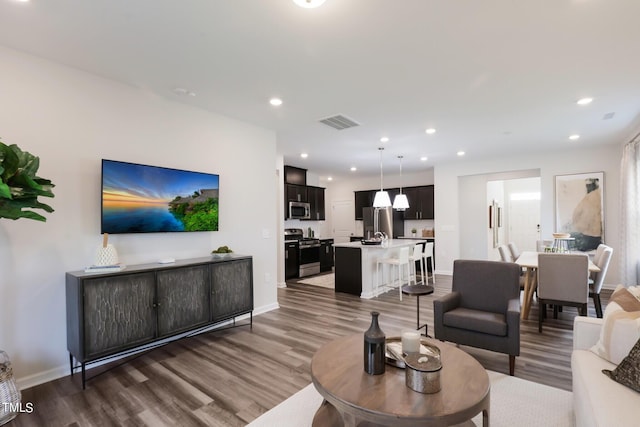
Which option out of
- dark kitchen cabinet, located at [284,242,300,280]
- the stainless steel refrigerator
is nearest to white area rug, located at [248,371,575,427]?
dark kitchen cabinet, located at [284,242,300,280]

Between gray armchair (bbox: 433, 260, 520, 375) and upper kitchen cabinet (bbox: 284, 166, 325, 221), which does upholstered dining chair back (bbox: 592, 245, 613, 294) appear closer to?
gray armchair (bbox: 433, 260, 520, 375)

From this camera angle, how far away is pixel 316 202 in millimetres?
8570

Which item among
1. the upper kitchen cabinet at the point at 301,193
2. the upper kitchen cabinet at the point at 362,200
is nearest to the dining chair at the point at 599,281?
the upper kitchen cabinet at the point at 301,193

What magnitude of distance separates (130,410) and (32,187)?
1.71m

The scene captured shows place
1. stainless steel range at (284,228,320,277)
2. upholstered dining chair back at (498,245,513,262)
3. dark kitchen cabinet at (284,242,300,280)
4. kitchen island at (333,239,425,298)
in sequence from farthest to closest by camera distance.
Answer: stainless steel range at (284,228,320,277) < dark kitchen cabinet at (284,242,300,280) < kitchen island at (333,239,425,298) < upholstered dining chair back at (498,245,513,262)

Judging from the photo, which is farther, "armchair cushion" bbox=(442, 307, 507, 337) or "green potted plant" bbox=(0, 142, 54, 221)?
"armchair cushion" bbox=(442, 307, 507, 337)

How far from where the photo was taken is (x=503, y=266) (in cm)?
312

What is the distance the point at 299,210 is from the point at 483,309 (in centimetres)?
537

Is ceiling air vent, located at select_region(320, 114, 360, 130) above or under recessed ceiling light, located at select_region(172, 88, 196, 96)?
under

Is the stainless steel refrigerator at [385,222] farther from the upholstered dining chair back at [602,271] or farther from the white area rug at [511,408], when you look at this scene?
the white area rug at [511,408]

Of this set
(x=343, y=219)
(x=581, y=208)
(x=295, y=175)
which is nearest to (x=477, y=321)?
(x=581, y=208)

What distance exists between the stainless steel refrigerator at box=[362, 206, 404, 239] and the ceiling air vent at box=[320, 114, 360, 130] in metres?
4.08

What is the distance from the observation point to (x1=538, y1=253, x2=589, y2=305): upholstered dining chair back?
11.9 feet

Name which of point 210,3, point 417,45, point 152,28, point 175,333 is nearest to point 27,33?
point 152,28
